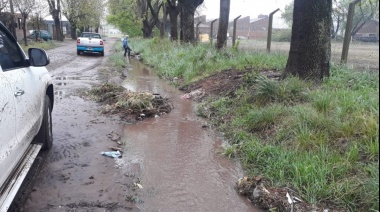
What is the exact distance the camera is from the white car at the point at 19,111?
8.56 ft

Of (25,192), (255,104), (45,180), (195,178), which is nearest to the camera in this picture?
(25,192)

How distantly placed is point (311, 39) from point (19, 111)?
560cm

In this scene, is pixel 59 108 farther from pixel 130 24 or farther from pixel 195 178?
pixel 130 24

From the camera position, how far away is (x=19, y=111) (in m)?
3.02

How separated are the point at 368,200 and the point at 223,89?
208 inches

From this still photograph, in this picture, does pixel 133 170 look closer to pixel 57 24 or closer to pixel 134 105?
pixel 134 105

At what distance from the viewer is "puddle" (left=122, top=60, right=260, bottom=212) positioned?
141 inches

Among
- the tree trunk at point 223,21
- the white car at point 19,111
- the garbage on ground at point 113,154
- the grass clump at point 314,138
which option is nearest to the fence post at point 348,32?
the grass clump at point 314,138

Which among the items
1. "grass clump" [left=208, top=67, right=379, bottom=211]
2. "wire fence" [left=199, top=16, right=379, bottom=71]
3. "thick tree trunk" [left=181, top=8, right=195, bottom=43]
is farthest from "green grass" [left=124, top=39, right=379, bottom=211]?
"thick tree trunk" [left=181, top=8, right=195, bottom=43]

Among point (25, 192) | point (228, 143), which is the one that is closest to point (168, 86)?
point (228, 143)

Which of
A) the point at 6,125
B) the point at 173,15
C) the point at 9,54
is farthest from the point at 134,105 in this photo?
the point at 173,15

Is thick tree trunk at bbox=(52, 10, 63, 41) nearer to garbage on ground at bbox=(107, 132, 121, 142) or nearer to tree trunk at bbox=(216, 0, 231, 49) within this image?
tree trunk at bbox=(216, 0, 231, 49)

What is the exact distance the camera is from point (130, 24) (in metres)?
48.3

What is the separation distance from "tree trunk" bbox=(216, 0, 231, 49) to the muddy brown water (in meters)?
7.30
